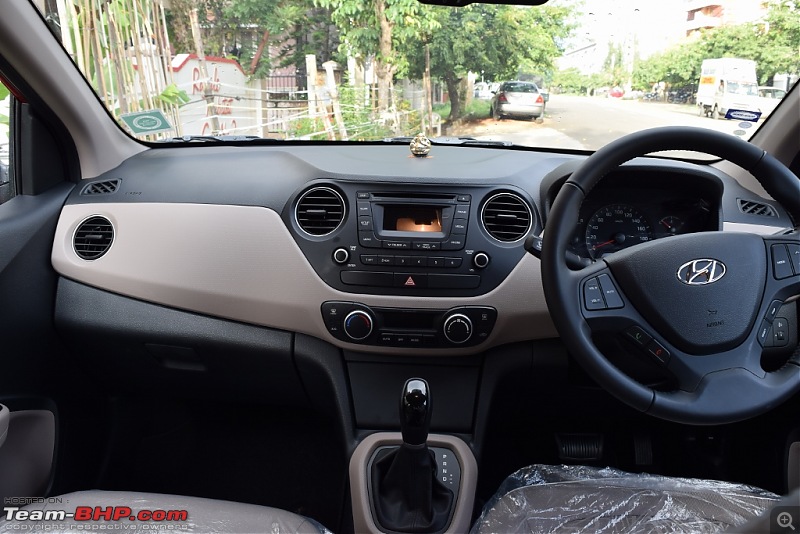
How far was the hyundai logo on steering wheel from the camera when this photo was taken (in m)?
1.45

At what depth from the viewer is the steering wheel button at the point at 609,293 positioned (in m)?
1.43

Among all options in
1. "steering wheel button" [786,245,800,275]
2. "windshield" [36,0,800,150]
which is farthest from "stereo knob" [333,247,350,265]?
"steering wheel button" [786,245,800,275]

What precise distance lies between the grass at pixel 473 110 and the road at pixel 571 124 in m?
0.03

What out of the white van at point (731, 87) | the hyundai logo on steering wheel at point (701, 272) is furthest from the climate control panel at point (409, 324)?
the white van at point (731, 87)

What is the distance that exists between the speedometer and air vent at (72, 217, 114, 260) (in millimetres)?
1574

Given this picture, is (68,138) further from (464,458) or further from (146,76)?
(464,458)

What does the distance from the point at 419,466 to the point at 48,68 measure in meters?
1.65

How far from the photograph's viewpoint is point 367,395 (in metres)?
2.00

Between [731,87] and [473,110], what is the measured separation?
2.86 ft

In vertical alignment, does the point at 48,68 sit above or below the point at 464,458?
above

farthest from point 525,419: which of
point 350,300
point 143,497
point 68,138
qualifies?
point 68,138

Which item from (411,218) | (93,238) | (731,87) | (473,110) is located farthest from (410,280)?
(731,87)

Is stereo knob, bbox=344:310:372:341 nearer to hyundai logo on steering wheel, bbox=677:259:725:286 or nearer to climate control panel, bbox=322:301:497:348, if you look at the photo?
climate control panel, bbox=322:301:497:348

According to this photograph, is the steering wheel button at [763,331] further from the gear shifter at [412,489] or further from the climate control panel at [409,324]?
the gear shifter at [412,489]
